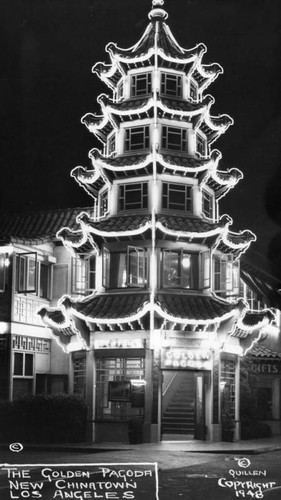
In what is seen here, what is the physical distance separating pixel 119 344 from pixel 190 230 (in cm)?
556

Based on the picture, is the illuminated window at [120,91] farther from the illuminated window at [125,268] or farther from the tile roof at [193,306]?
the tile roof at [193,306]

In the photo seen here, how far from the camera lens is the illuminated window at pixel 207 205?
36.3m

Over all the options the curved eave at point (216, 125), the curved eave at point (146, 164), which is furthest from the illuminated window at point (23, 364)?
the curved eave at point (216, 125)

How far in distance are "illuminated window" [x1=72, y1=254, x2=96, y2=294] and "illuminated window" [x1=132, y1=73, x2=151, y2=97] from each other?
7975 millimetres

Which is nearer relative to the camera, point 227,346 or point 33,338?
point 227,346

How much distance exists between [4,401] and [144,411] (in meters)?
5.82

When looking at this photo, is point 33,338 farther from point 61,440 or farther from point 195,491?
point 195,491

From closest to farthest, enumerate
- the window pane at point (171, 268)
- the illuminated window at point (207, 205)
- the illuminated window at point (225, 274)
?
the window pane at point (171, 268), the illuminated window at point (225, 274), the illuminated window at point (207, 205)

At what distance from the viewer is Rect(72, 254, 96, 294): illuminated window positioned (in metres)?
35.8

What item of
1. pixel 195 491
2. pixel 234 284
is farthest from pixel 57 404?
pixel 195 491

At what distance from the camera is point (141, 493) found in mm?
16359

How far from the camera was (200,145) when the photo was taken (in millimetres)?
37875
